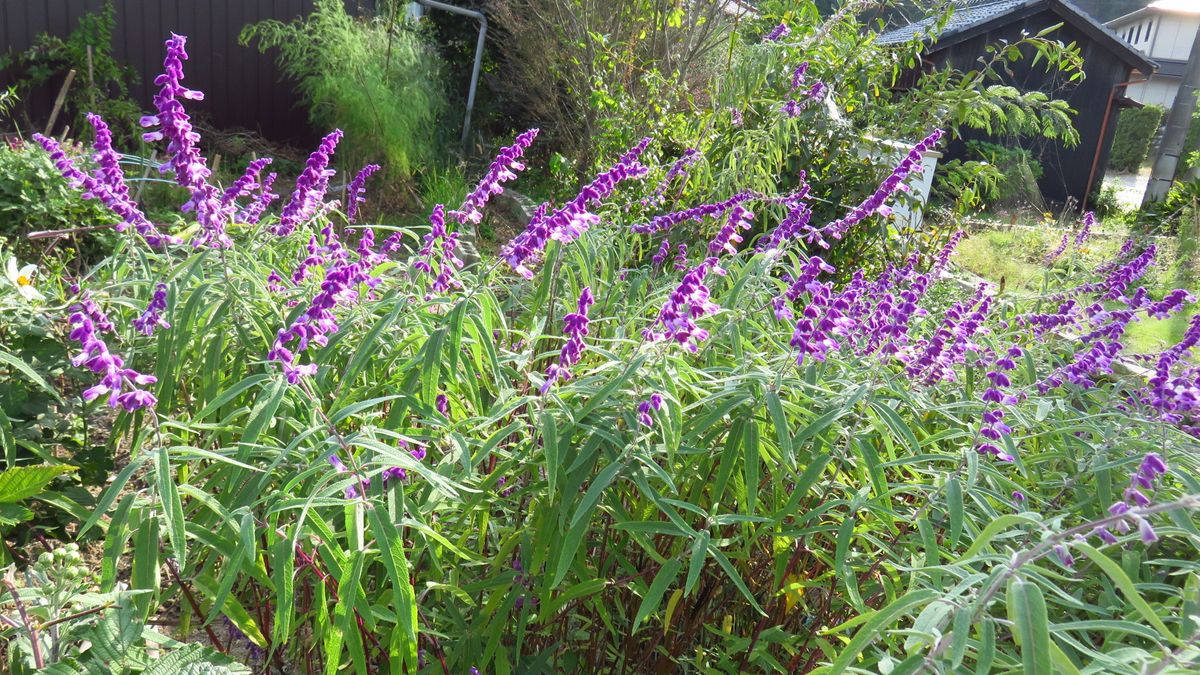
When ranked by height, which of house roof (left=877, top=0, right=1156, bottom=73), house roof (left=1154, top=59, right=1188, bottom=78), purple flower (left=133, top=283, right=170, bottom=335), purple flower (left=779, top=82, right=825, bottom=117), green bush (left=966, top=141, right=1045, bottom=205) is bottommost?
green bush (left=966, top=141, right=1045, bottom=205)

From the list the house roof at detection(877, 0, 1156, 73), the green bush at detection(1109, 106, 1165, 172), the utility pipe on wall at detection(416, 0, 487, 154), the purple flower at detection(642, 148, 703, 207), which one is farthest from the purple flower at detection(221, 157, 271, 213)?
the green bush at detection(1109, 106, 1165, 172)

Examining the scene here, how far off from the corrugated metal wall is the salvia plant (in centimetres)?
756

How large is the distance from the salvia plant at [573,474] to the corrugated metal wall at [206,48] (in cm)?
756

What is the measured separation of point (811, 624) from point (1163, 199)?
1541cm

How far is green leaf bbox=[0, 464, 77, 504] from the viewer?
1720mm

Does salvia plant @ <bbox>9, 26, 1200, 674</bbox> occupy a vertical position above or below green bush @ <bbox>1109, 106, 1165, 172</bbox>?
below

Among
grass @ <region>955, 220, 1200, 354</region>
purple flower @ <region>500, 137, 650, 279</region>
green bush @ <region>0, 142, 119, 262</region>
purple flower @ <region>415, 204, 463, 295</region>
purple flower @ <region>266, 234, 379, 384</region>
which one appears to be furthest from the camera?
grass @ <region>955, 220, 1200, 354</region>

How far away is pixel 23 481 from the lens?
5.73 feet

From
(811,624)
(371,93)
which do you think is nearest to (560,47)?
(371,93)

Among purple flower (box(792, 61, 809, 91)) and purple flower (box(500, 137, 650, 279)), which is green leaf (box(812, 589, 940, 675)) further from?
purple flower (box(792, 61, 809, 91))

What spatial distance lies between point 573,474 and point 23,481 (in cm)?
108

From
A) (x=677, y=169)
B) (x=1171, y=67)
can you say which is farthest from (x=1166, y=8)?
(x=677, y=169)

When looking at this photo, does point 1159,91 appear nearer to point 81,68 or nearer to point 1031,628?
point 81,68

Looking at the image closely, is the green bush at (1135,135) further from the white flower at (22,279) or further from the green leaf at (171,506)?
the green leaf at (171,506)
